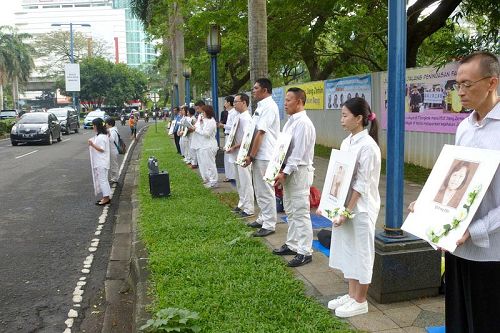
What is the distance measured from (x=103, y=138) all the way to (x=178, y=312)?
5.85 m

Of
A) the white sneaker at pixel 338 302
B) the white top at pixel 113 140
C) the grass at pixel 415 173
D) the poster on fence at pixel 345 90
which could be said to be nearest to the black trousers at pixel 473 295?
the white sneaker at pixel 338 302

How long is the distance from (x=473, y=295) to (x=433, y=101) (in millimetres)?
7791

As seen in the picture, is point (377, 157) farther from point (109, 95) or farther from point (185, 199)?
point (109, 95)

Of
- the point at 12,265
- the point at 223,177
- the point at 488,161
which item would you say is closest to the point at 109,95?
the point at 223,177

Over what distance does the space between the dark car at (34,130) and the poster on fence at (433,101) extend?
15940mm

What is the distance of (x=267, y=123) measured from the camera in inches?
225

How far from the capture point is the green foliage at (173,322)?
3.29 m

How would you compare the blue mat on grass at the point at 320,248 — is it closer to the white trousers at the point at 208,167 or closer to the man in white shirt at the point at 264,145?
the man in white shirt at the point at 264,145

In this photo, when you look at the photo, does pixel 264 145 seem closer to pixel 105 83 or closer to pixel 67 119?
pixel 67 119

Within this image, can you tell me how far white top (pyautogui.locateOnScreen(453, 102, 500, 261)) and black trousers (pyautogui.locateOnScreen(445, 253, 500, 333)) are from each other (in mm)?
75

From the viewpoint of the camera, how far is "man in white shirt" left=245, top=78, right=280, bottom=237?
221 inches

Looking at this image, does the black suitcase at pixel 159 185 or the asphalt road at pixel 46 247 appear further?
the black suitcase at pixel 159 185

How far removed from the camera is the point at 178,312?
3.45 meters

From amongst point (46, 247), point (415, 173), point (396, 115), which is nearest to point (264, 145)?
point (396, 115)
